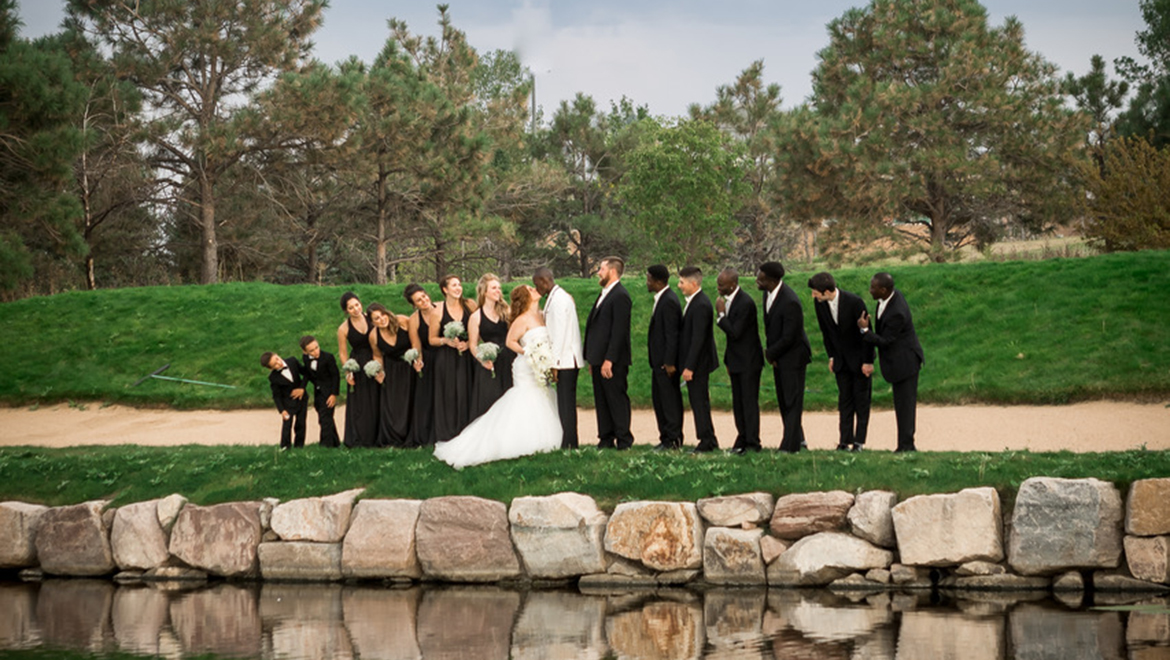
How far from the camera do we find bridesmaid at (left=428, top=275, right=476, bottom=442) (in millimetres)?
13109

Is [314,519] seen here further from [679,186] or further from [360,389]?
[679,186]

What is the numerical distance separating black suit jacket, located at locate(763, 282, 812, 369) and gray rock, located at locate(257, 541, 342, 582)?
440 centimetres

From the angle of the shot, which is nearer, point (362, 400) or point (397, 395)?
point (397, 395)

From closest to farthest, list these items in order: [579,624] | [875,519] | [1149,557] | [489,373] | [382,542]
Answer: [579,624], [1149,557], [875,519], [382,542], [489,373]

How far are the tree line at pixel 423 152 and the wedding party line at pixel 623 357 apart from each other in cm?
1375

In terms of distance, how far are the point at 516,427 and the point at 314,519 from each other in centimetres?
217

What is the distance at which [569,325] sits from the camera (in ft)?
39.3

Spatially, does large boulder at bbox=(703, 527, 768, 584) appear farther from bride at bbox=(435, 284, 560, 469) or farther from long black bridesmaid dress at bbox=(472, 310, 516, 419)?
long black bridesmaid dress at bbox=(472, 310, 516, 419)

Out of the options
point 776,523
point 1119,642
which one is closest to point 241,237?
point 776,523

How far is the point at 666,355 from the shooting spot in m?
11.7

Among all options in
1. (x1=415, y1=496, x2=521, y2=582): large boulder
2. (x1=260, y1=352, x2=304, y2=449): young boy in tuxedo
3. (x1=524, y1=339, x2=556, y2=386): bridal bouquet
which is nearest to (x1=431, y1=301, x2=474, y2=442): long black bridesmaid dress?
(x1=524, y1=339, x2=556, y2=386): bridal bouquet

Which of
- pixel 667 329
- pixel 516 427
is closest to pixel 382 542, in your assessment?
pixel 516 427

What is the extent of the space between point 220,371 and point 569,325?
10.4 metres

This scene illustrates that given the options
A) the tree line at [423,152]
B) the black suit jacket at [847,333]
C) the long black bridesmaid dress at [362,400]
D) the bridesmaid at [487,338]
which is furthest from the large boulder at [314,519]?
the tree line at [423,152]
